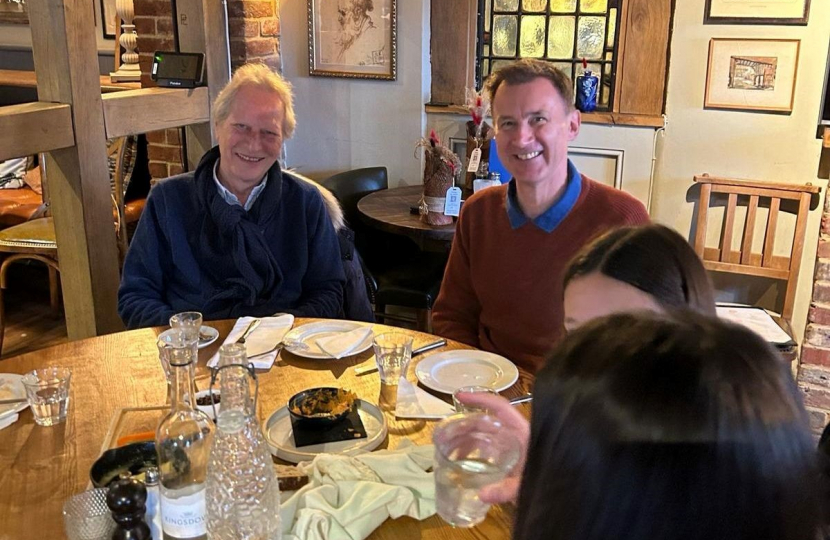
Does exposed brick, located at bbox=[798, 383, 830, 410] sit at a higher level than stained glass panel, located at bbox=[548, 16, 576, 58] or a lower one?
lower

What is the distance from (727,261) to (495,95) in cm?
175

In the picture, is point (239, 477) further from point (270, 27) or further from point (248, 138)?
point (270, 27)

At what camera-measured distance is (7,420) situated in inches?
54.2

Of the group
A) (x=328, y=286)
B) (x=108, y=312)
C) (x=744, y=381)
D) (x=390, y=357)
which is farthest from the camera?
(x=108, y=312)

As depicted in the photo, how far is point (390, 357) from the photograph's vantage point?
1.52 m

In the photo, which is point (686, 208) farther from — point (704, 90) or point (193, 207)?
point (193, 207)

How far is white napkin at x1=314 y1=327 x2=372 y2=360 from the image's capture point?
165 cm

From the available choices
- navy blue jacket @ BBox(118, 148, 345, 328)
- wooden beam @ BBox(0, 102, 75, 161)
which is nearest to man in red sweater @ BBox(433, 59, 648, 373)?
navy blue jacket @ BBox(118, 148, 345, 328)

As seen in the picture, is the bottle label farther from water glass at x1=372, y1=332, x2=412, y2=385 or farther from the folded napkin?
water glass at x1=372, y1=332, x2=412, y2=385

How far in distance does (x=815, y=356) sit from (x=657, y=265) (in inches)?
82.0

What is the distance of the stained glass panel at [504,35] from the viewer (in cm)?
360

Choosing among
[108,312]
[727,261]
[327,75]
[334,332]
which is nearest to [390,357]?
[334,332]

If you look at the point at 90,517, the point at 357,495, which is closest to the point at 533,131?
the point at 357,495

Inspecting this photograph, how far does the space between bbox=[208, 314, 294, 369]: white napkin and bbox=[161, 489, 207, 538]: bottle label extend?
59 cm
